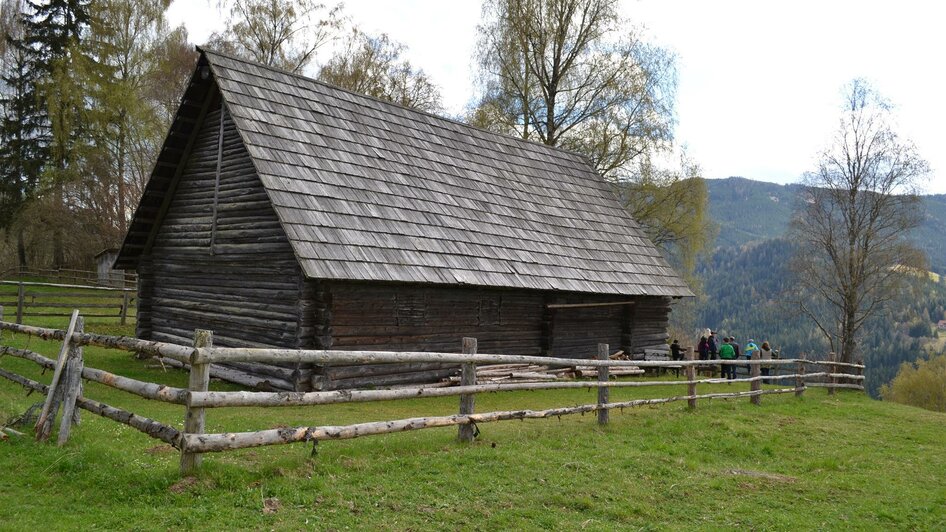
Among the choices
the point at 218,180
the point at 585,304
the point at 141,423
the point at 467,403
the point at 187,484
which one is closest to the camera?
the point at 187,484

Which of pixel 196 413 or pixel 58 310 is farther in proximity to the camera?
pixel 58 310

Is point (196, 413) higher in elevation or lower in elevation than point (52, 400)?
higher

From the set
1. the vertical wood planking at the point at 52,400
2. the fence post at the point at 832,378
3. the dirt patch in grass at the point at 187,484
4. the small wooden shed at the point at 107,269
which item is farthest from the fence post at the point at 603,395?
the small wooden shed at the point at 107,269

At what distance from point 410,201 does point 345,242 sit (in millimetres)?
2781

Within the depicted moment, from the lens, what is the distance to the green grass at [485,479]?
485cm

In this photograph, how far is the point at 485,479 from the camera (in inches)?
241

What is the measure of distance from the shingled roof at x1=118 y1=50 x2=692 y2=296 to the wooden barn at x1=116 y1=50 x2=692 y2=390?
0.14 ft

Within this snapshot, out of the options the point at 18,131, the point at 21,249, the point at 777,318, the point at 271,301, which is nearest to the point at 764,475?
the point at 271,301

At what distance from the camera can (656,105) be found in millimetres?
28344

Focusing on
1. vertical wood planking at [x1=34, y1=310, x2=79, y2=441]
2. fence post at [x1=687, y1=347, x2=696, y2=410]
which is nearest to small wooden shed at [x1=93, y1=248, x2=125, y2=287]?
vertical wood planking at [x1=34, y1=310, x2=79, y2=441]

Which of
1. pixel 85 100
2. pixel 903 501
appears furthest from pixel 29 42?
pixel 903 501

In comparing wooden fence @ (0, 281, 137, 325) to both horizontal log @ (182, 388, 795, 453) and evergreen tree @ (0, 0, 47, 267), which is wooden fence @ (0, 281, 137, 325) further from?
horizontal log @ (182, 388, 795, 453)

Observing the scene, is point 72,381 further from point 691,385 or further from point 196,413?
Answer: point 691,385

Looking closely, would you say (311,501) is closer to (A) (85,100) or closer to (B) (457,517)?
(B) (457,517)
